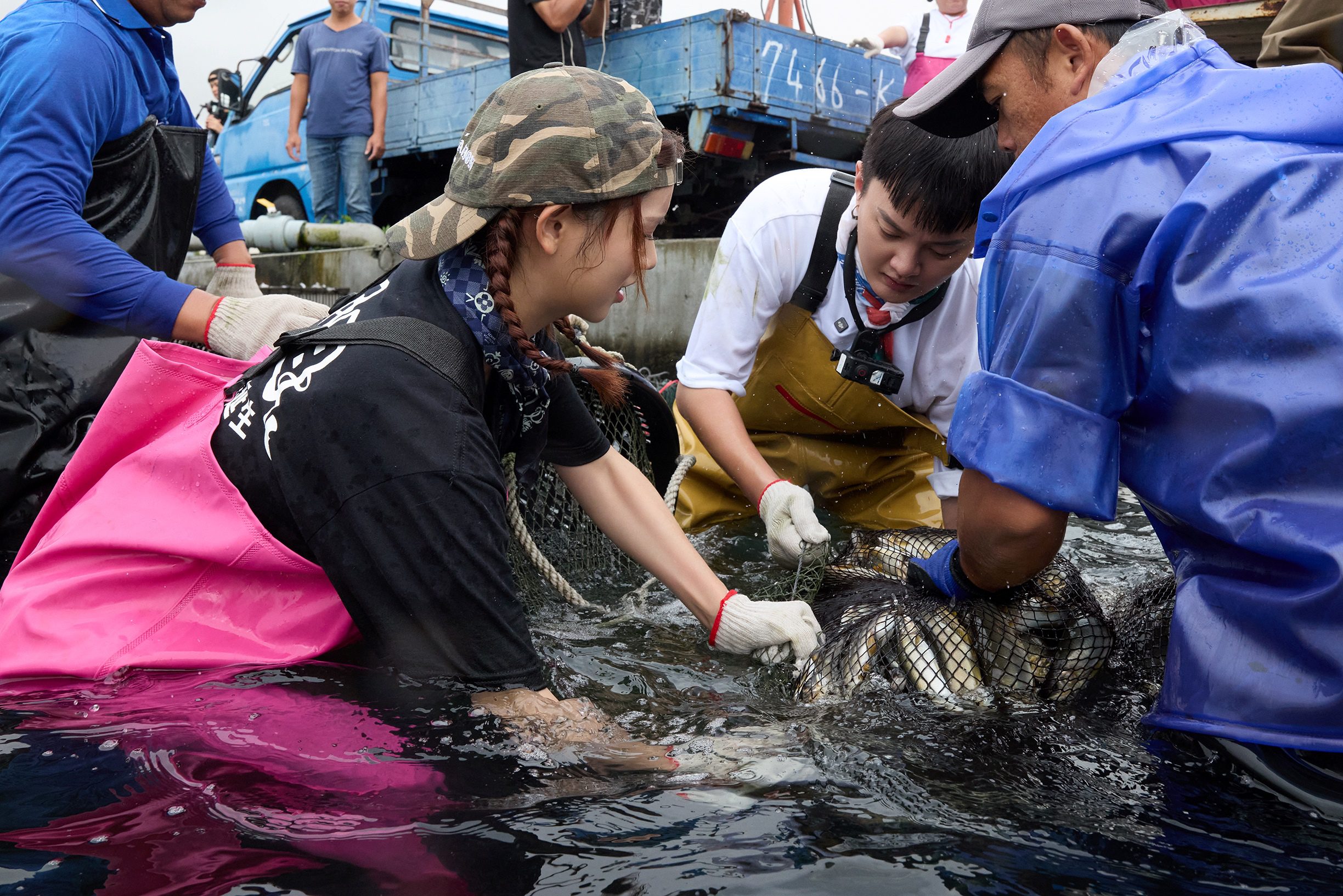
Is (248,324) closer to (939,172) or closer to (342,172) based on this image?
(939,172)

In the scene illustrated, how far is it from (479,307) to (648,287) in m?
4.52

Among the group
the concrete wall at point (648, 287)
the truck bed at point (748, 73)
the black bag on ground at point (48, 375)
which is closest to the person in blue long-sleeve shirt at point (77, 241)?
the black bag on ground at point (48, 375)

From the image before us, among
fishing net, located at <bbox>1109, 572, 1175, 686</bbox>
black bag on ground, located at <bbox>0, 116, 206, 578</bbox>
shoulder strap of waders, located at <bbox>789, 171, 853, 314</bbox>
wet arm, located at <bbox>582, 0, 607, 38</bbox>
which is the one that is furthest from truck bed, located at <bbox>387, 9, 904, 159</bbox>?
fishing net, located at <bbox>1109, 572, 1175, 686</bbox>

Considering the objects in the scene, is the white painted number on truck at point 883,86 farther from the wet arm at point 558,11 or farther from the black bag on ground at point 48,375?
the black bag on ground at point 48,375

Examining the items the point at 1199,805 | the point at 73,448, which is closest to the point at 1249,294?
the point at 1199,805

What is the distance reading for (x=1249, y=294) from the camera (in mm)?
1418

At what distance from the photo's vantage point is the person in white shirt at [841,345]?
111 inches

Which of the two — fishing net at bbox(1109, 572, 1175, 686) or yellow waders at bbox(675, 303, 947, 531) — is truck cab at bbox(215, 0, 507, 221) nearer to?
yellow waders at bbox(675, 303, 947, 531)

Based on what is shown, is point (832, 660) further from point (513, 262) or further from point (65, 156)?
point (65, 156)

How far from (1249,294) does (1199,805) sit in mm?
785

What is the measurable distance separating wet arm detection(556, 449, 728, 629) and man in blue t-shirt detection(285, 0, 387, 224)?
6.58m

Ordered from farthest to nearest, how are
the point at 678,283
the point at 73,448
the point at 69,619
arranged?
the point at 678,283 → the point at 73,448 → the point at 69,619

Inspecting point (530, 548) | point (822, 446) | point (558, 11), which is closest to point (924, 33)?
point (558, 11)

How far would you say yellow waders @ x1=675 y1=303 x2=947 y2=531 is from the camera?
3609mm
